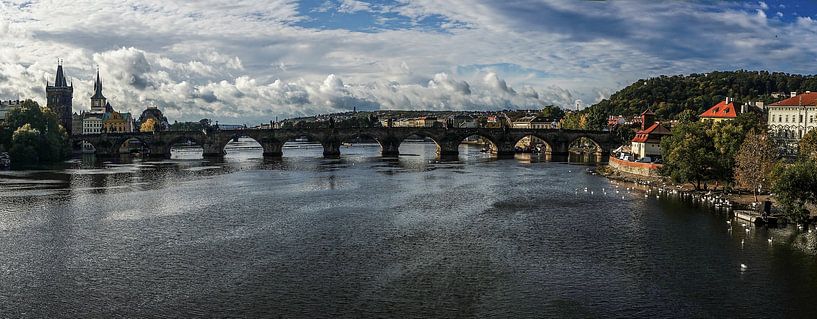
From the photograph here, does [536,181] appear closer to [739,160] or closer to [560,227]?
[739,160]

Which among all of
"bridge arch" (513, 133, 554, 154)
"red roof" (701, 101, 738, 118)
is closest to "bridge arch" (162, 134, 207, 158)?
"bridge arch" (513, 133, 554, 154)

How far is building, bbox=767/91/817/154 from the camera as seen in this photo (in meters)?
78.5

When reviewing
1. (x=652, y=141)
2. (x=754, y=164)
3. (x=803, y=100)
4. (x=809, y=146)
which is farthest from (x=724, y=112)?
(x=754, y=164)

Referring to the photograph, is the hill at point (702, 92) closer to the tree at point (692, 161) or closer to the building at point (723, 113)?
the building at point (723, 113)

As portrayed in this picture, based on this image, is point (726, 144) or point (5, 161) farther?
point (5, 161)

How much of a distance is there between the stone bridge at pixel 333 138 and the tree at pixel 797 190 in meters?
87.3

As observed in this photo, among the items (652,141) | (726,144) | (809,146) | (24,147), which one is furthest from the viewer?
(24,147)

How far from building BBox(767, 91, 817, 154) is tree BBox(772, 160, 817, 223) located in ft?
123

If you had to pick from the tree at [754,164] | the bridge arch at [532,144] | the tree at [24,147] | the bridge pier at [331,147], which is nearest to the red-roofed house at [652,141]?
the tree at [754,164]

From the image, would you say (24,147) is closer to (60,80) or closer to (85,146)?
(85,146)

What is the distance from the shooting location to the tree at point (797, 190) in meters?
42.5

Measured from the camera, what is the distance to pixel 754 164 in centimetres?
5175

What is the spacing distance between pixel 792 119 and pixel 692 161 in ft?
101

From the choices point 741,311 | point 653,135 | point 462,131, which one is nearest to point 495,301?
point 741,311
